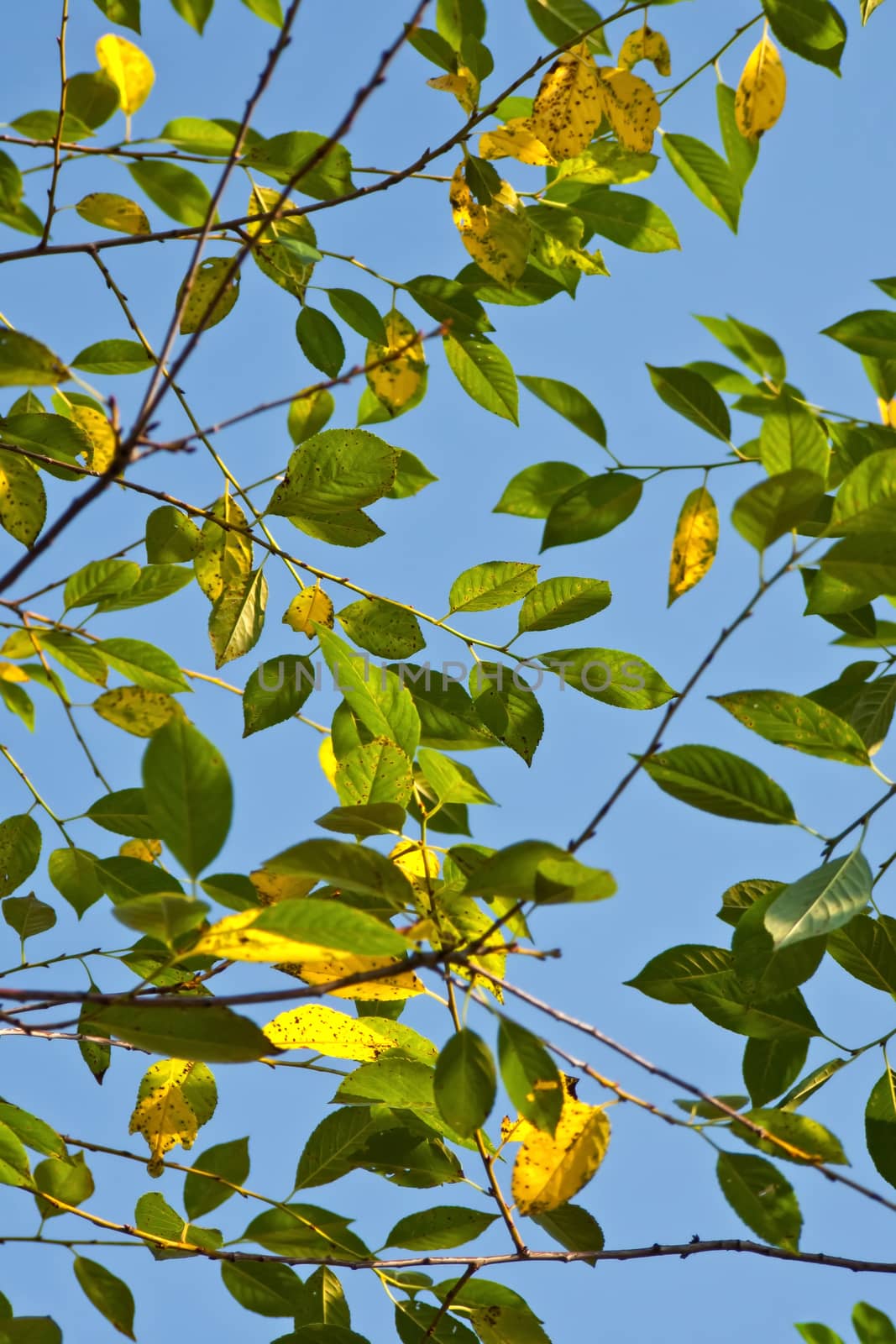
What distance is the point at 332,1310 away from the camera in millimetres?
1171

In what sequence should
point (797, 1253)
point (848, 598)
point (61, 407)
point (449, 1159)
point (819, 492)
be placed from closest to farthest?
point (819, 492)
point (797, 1253)
point (848, 598)
point (449, 1159)
point (61, 407)

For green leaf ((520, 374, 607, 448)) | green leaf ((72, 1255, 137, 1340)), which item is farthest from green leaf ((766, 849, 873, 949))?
green leaf ((72, 1255, 137, 1340))

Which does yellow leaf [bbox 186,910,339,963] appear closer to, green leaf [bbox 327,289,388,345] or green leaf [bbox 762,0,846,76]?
green leaf [bbox 327,289,388,345]

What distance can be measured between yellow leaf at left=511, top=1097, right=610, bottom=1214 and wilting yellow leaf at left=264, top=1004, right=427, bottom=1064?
216 mm

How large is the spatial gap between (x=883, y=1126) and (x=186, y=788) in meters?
0.78

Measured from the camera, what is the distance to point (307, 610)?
1.27m

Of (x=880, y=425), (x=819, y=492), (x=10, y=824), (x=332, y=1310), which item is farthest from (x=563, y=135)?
(x=332, y=1310)

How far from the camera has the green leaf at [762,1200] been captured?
855 mm

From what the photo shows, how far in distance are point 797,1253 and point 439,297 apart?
0.99 m

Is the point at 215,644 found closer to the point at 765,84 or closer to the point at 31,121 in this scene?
the point at 31,121

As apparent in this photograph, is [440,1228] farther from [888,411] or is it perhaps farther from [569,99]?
[569,99]

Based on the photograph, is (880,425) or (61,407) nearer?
(880,425)

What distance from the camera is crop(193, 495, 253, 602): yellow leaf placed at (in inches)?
48.5

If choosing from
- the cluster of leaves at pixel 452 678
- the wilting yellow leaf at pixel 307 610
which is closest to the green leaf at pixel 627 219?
the cluster of leaves at pixel 452 678
